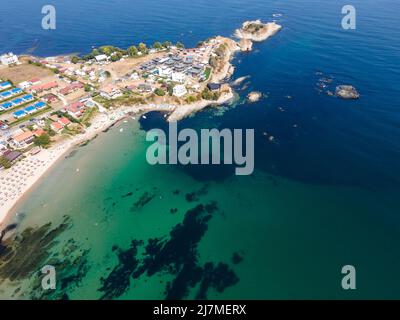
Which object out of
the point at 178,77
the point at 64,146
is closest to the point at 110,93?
the point at 178,77

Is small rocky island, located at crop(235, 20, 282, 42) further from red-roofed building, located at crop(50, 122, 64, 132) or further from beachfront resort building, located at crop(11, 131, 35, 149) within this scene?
beachfront resort building, located at crop(11, 131, 35, 149)

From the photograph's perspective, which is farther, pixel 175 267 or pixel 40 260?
pixel 40 260

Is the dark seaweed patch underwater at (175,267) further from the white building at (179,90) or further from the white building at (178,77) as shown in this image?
the white building at (178,77)

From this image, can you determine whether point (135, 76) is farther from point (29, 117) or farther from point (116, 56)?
point (29, 117)

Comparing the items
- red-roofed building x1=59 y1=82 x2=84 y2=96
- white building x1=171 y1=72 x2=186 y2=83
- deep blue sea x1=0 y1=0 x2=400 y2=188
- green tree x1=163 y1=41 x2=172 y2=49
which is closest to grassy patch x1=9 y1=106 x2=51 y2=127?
red-roofed building x1=59 y1=82 x2=84 y2=96

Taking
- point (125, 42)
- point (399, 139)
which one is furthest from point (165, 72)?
point (399, 139)

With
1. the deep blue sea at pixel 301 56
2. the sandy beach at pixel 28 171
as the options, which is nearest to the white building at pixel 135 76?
the sandy beach at pixel 28 171
